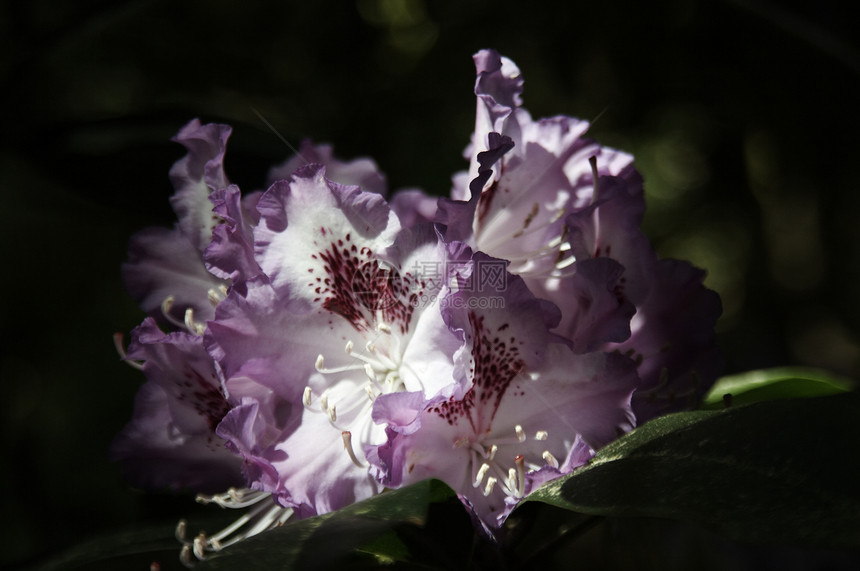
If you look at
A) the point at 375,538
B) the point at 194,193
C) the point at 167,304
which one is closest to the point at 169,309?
the point at 167,304

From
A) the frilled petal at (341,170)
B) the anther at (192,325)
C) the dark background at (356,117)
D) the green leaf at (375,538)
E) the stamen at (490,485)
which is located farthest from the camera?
the dark background at (356,117)

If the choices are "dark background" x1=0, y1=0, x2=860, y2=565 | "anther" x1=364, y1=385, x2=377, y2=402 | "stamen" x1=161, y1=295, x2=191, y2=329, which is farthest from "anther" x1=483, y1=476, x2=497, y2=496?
"dark background" x1=0, y1=0, x2=860, y2=565

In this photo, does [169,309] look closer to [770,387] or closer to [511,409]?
[511,409]

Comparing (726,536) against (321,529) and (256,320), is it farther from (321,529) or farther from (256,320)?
(256,320)

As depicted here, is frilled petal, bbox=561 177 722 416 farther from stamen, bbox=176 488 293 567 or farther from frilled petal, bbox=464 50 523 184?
stamen, bbox=176 488 293 567

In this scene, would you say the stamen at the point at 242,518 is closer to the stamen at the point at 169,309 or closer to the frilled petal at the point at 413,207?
the stamen at the point at 169,309

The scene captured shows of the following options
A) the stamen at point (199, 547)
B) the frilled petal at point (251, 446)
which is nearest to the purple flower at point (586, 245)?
the frilled petal at point (251, 446)
